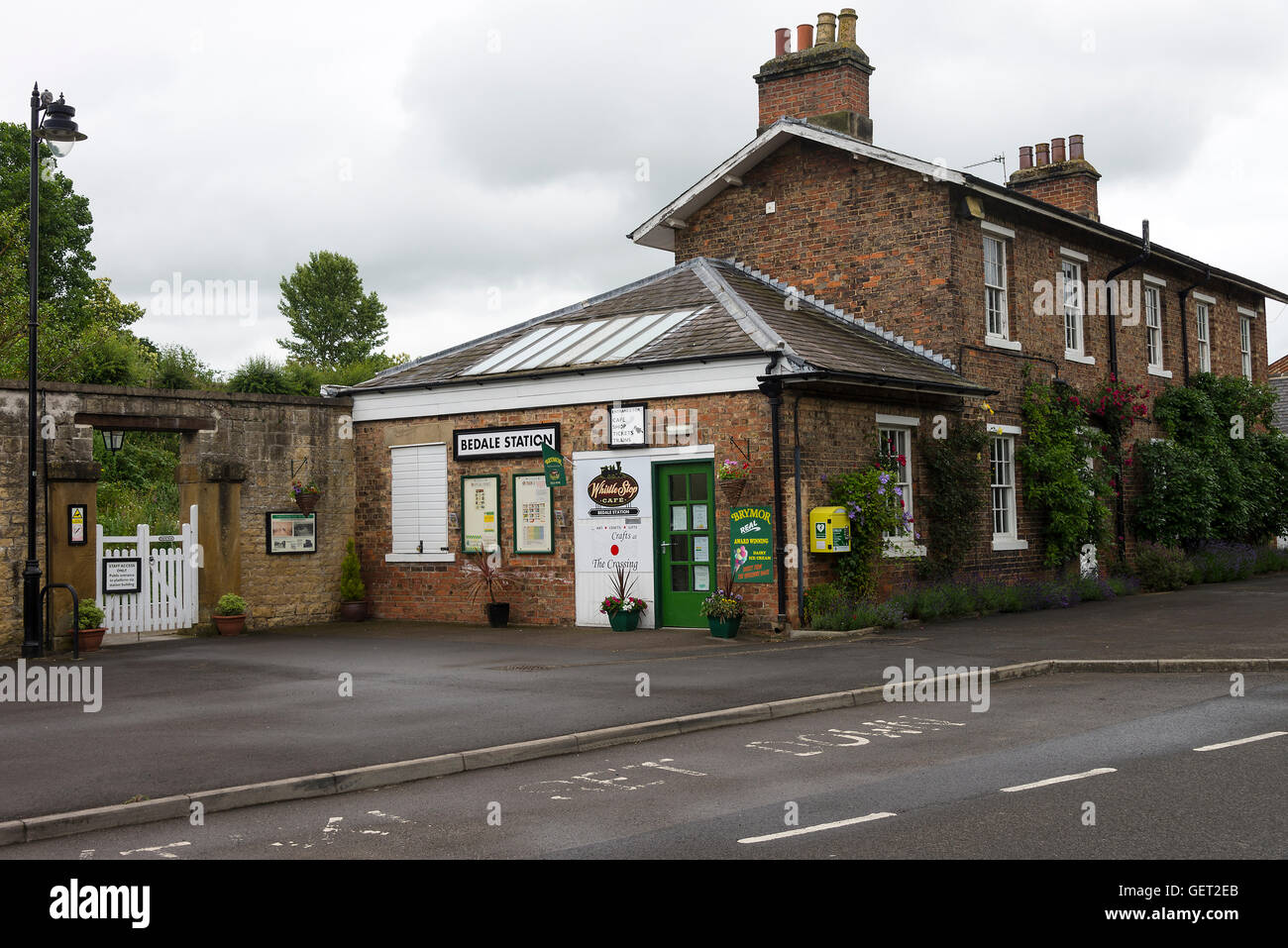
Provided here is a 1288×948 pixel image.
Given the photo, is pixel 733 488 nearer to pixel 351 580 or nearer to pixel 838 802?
pixel 351 580

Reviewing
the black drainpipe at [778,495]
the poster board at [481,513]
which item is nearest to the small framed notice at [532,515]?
the poster board at [481,513]

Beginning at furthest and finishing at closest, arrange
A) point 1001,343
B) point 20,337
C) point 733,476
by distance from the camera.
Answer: point 20,337
point 1001,343
point 733,476

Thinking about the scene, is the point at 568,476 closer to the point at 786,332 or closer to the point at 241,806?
the point at 786,332

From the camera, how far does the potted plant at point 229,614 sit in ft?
61.5

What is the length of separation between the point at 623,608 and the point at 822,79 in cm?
1029

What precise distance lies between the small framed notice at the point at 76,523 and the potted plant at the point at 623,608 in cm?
713

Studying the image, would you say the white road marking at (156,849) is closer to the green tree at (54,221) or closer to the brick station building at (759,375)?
the brick station building at (759,375)

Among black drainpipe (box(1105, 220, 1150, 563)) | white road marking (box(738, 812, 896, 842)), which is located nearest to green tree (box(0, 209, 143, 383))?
black drainpipe (box(1105, 220, 1150, 563))

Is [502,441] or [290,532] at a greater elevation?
[502,441]

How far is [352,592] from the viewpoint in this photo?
20.8 m

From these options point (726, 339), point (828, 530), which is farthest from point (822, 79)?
point (828, 530)

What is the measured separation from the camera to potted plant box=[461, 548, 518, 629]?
62.6 ft
